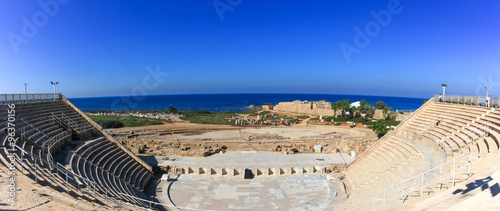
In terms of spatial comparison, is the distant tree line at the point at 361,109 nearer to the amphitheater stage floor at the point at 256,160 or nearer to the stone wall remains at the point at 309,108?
the stone wall remains at the point at 309,108

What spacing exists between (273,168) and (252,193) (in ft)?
13.4

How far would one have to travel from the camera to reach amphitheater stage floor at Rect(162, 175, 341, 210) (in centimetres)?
1370

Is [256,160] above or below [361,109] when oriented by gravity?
below

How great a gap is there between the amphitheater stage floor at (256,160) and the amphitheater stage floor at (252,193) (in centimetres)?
214

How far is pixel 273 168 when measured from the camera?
18953mm

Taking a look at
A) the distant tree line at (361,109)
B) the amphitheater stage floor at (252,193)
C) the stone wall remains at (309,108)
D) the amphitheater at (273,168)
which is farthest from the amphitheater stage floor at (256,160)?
the stone wall remains at (309,108)

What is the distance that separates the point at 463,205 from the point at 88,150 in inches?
761

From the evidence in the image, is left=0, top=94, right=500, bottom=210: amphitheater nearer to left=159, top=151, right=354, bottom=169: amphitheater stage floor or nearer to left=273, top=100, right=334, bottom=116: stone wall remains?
left=159, top=151, right=354, bottom=169: amphitheater stage floor

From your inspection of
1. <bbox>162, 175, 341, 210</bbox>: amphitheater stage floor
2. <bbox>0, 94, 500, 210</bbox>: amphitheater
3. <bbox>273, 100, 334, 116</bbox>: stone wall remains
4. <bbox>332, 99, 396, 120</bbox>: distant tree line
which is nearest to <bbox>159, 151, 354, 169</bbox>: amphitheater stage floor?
<bbox>0, 94, 500, 210</bbox>: amphitheater

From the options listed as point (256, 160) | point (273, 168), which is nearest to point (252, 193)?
point (273, 168)

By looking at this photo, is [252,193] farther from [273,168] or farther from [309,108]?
[309,108]

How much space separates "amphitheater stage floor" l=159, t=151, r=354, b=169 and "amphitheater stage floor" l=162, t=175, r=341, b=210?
2139mm

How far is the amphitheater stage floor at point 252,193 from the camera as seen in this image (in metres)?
13.7

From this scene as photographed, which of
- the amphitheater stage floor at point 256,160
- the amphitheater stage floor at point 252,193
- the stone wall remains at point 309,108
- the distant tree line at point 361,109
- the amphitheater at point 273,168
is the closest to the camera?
the amphitheater at point 273,168
